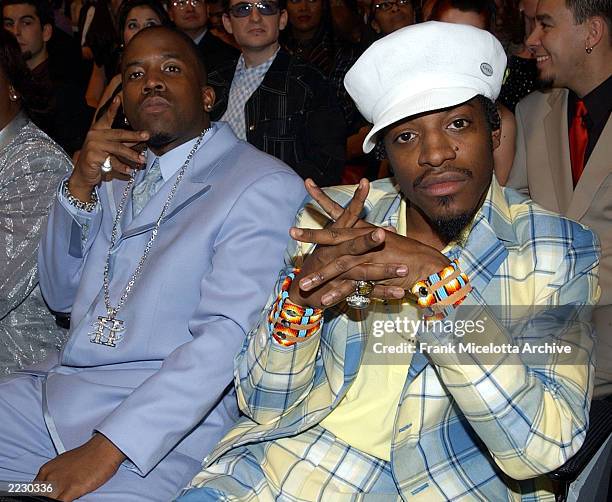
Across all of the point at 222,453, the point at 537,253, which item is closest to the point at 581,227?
the point at 537,253

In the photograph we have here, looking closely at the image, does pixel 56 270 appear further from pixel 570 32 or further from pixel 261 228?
pixel 570 32

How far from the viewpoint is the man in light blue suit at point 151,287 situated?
2.11 meters

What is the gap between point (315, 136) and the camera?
146 inches

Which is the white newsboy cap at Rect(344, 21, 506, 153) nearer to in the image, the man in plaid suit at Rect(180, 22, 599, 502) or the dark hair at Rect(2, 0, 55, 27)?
the man in plaid suit at Rect(180, 22, 599, 502)

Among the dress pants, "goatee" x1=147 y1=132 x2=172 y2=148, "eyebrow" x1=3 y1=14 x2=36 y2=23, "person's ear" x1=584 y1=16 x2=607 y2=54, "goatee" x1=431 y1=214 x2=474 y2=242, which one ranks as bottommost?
the dress pants

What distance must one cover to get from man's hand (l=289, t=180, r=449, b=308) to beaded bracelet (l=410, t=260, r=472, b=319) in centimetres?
2

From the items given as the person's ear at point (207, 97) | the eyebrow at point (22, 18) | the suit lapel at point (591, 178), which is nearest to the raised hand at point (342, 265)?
the person's ear at point (207, 97)

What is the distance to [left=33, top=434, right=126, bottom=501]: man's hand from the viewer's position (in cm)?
199

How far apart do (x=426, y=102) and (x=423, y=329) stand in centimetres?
48

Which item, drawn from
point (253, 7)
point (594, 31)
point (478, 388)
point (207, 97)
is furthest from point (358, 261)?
point (253, 7)

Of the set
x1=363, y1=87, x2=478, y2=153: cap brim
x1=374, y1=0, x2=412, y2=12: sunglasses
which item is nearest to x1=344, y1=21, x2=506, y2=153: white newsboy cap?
x1=363, y1=87, x2=478, y2=153: cap brim

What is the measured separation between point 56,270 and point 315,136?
4.61ft

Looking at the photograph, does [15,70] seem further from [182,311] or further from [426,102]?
[426,102]

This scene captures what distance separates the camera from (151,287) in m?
2.30
